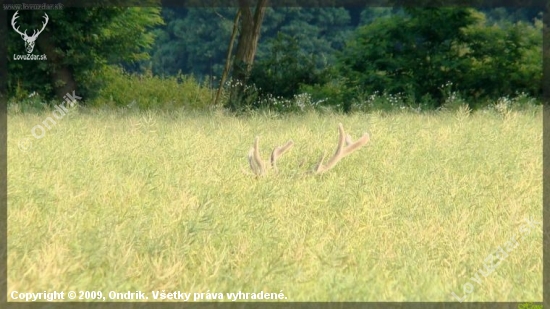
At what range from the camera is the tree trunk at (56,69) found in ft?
64.1

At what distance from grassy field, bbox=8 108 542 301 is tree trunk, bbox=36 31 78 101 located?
840 centimetres

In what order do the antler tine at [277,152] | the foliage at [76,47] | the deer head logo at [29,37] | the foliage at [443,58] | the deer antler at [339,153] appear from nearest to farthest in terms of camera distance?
the antler tine at [277,152], the deer antler at [339,153], the deer head logo at [29,37], the foliage at [76,47], the foliage at [443,58]

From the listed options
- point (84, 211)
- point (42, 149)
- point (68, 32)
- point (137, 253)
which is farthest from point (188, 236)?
point (68, 32)

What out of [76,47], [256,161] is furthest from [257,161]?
[76,47]

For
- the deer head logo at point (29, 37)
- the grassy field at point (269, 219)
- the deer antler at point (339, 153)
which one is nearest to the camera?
the grassy field at point (269, 219)

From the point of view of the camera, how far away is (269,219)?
22.8ft

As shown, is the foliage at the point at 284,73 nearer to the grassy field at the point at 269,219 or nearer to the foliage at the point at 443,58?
the foliage at the point at 443,58

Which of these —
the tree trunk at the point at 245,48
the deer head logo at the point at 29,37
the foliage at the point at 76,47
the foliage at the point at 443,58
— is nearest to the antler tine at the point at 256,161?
the deer head logo at the point at 29,37

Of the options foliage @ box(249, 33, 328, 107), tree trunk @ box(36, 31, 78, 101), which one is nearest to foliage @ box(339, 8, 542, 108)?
foliage @ box(249, 33, 328, 107)

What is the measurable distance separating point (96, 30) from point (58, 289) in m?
15.7

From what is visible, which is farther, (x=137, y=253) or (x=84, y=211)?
(x=84, y=211)

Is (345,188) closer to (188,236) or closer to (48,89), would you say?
(188,236)

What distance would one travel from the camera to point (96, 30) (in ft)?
65.6

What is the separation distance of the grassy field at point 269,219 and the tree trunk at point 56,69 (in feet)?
27.6
